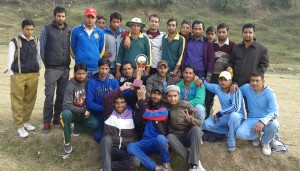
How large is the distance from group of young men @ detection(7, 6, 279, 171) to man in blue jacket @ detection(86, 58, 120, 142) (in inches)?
0.8

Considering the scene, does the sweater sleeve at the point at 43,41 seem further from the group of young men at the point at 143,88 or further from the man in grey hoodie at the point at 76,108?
the man in grey hoodie at the point at 76,108

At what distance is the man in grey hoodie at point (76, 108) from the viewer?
6.19 metres

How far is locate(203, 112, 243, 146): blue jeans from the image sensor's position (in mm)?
6383

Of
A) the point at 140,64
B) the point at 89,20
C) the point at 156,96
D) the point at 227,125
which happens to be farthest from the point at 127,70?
the point at 227,125

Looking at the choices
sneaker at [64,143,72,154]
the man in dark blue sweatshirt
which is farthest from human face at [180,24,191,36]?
sneaker at [64,143,72,154]

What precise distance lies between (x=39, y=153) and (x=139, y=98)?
232 cm

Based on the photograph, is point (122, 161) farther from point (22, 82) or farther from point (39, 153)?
point (22, 82)

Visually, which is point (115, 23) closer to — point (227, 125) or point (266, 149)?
point (227, 125)

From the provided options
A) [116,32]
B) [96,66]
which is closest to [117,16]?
[116,32]

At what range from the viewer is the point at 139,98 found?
625 centimetres

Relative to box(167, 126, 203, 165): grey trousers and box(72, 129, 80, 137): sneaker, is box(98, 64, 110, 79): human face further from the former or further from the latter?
box(167, 126, 203, 165): grey trousers

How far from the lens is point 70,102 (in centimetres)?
630

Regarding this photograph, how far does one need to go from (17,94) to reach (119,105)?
2.19 m

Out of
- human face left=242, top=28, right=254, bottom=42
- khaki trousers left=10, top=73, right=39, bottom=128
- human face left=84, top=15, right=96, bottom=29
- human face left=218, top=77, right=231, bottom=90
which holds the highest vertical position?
human face left=84, top=15, right=96, bottom=29
